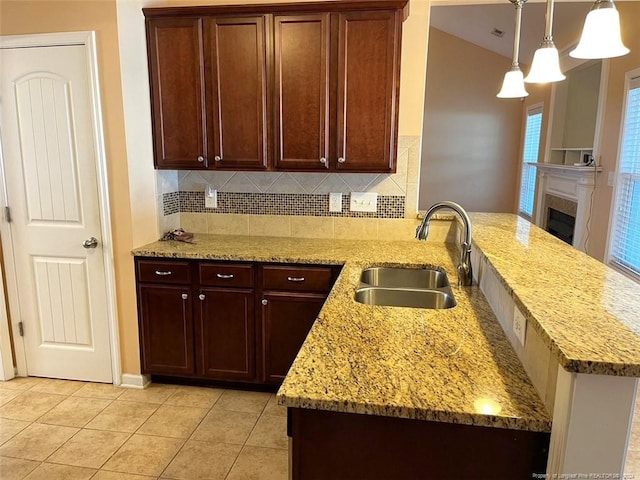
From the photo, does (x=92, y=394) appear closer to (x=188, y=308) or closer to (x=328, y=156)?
(x=188, y=308)

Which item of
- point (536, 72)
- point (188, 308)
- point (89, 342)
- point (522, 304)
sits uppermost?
point (536, 72)

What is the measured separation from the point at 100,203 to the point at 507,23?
5.51m

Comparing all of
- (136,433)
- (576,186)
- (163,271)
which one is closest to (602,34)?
(163,271)

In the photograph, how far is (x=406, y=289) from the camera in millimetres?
2182

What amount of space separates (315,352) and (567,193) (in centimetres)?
473

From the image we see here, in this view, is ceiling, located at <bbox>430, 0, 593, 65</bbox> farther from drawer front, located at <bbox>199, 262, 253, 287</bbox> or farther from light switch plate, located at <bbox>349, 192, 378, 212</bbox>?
drawer front, located at <bbox>199, 262, 253, 287</bbox>

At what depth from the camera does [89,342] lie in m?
2.97

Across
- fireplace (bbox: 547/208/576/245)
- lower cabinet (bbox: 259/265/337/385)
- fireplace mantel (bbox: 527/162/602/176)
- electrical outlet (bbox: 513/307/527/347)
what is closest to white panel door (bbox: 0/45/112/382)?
lower cabinet (bbox: 259/265/337/385)

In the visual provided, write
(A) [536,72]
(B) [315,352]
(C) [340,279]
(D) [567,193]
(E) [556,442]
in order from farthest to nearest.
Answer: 1. (D) [567,193]
2. (C) [340,279]
3. (A) [536,72]
4. (B) [315,352]
5. (E) [556,442]

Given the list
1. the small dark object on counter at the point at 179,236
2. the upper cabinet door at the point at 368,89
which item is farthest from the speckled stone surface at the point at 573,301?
the small dark object on counter at the point at 179,236

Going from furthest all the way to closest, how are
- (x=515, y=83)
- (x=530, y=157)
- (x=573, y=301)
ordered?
1. (x=530, y=157)
2. (x=515, y=83)
3. (x=573, y=301)

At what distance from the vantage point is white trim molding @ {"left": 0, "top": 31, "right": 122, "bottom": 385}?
104 inches

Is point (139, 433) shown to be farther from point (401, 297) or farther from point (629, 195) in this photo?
point (629, 195)

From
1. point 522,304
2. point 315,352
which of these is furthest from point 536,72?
point 315,352
